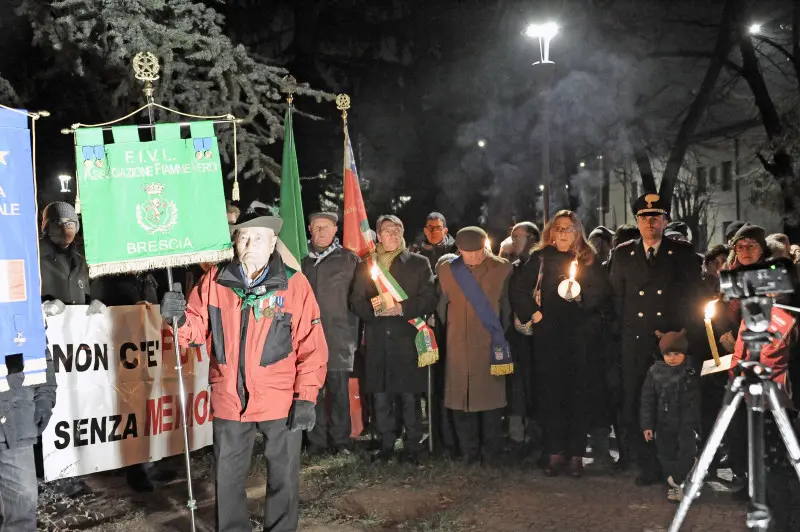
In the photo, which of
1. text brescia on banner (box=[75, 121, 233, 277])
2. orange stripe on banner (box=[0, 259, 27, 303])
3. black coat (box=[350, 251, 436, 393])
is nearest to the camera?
orange stripe on banner (box=[0, 259, 27, 303])

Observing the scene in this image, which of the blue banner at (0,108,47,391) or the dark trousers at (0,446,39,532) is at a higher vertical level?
the blue banner at (0,108,47,391)

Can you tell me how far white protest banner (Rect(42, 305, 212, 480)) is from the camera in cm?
621

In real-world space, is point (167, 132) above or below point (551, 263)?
above

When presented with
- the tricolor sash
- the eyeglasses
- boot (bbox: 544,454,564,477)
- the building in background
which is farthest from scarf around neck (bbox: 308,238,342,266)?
the building in background

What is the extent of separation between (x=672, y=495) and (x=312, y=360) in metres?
3.37

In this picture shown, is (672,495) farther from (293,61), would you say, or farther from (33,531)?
(293,61)

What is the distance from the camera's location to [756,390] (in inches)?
152

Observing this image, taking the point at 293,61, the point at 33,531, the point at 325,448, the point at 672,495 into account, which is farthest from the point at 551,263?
the point at 293,61

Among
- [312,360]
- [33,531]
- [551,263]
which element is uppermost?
[551,263]

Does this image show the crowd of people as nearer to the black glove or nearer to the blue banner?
the black glove

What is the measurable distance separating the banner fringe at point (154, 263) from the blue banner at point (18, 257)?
46 cm

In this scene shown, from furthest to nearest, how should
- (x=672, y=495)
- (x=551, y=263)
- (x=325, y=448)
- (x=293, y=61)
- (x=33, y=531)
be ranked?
(x=293, y=61), (x=325, y=448), (x=551, y=263), (x=672, y=495), (x=33, y=531)

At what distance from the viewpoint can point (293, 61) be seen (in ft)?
66.5

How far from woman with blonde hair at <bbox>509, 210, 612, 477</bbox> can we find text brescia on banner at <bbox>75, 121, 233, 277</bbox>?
3236mm
